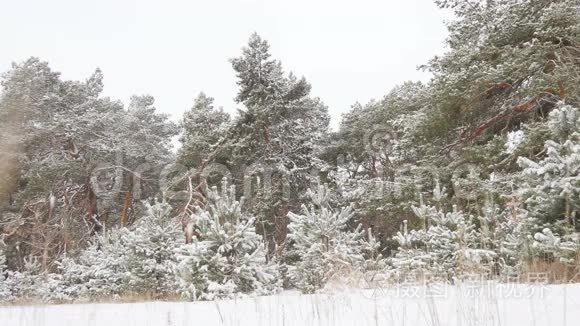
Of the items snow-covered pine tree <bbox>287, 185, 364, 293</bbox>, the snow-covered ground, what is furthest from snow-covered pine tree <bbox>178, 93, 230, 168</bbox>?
the snow-covered ground

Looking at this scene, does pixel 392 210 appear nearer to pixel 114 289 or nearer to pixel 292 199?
pixel 292 199

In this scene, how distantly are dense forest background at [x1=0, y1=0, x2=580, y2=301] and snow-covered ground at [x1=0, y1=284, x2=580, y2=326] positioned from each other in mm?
371

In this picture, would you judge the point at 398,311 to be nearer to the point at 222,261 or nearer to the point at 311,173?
the point at 222,261

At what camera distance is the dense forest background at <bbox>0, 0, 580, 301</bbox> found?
7.65m

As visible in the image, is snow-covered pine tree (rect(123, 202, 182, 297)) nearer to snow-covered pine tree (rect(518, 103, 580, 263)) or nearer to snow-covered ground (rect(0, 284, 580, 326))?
snow-covered ground (rect(0, 284, 580, 326))

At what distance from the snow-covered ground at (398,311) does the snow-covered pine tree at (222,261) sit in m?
3.42

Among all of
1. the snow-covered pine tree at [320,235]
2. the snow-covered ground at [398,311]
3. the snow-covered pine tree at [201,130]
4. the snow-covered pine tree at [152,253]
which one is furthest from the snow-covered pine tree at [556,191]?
the snow-covered pine tree at [201,130]

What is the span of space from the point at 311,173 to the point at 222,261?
1138cm

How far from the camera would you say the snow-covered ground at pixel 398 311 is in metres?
3.04

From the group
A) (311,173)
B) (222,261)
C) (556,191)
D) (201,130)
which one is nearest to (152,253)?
(222,261)

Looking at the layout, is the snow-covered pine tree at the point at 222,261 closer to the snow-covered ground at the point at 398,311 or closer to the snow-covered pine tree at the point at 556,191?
the snow-covered ground at the point at 398,311

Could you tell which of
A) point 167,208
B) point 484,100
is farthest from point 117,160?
point 484,100

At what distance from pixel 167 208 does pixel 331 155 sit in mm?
15839

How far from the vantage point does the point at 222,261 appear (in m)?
9.05
